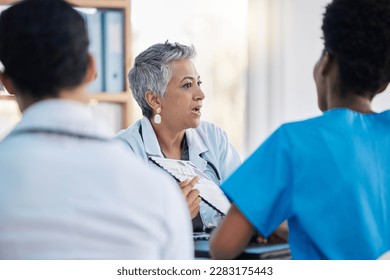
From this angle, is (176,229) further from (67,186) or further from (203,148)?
(203,148)

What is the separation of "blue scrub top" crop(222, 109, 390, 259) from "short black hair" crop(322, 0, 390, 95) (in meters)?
0.07

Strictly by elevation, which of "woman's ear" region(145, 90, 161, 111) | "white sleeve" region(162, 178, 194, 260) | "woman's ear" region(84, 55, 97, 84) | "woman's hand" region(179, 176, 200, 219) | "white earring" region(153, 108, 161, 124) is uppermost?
"woman's ear" region(84, 55, 97, 84)

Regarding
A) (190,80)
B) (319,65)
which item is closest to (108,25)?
(190,80)

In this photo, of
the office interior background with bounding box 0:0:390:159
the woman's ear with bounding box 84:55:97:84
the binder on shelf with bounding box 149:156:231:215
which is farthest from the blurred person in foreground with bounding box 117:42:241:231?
the woman's ear with bounding box 84:55:97:84

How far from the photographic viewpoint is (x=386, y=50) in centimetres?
130

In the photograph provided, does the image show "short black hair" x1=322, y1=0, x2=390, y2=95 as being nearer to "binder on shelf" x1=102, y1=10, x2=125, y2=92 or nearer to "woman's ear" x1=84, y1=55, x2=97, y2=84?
"woman's ear" x1=84, y1=55, x2=97, y2=84

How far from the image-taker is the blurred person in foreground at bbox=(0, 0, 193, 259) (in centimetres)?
90

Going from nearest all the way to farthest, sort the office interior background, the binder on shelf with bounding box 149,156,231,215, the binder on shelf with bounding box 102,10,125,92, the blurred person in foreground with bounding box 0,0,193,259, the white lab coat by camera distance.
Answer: the blurred person in foreground with bounding box 0,0,193,259 → the binder on shelf with bounding box 149,156,231,215 → the white lab coat → the binder on shelf with bounding box 102,10,125,92 → the office interior background

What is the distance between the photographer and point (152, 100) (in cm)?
261

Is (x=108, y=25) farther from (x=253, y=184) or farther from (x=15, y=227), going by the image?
(x=15, y=227)

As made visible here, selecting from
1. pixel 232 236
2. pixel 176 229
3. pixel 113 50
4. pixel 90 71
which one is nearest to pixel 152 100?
pixel 113 50

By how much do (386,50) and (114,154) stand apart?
0.62 metres

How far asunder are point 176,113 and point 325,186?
1.37 meters

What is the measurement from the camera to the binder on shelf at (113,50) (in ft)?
10.5
